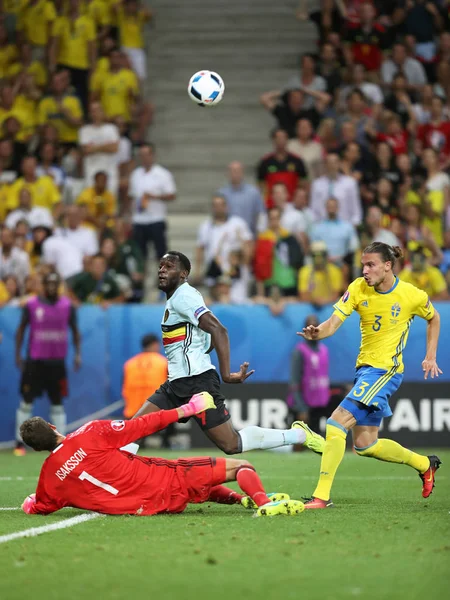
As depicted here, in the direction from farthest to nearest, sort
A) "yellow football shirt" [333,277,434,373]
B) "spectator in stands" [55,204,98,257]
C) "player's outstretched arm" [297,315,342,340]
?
"spectator in stands" [55,204,98,257], "yellow football shirt" [333,277,434,373], "player's outstretched arm" [297,315,342,340]

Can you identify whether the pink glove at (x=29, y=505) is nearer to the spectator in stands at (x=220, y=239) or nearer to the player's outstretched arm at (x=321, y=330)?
the player's outstretched arm at (x=321, y=330)

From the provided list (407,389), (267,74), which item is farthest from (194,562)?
(267,74)

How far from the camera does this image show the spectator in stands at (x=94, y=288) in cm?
1750

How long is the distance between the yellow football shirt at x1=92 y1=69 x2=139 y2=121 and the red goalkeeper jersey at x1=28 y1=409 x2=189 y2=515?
12821 millimetres

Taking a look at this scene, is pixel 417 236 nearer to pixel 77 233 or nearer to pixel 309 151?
pixel 309 151

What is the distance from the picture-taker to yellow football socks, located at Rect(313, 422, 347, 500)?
28.4 feet

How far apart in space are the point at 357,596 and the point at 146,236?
43.8ft

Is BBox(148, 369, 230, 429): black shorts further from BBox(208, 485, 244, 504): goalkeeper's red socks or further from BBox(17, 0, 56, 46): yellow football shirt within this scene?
BBox(17, 0, 56, 46): yellow football shirt

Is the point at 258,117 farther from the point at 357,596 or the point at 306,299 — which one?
the point at 357,596

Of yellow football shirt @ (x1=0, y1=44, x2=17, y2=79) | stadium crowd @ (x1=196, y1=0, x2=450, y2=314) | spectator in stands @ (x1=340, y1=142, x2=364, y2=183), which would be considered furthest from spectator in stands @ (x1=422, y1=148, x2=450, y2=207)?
yellow football shirt @ (x1=0, y1=44, x2=17, y2=79)

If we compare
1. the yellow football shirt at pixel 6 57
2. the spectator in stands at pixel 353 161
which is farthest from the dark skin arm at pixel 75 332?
the yellow football shirt at pixel 6 57

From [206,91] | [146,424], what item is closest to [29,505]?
[146,424]

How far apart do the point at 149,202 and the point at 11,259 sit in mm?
2426

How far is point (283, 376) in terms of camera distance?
17.2 m
